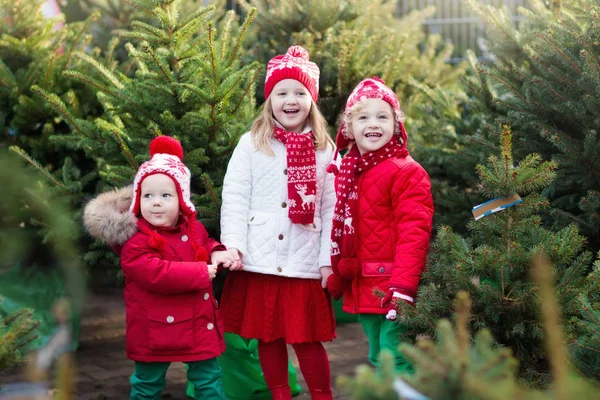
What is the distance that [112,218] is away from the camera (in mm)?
3689

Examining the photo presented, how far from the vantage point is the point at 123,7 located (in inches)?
283

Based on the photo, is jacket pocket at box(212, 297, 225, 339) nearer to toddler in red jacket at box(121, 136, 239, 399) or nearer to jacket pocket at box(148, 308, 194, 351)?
toddler in red jacket at box(121, 136, 239, 399)

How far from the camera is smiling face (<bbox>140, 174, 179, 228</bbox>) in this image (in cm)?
370

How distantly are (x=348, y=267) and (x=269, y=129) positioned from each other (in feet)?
2.99

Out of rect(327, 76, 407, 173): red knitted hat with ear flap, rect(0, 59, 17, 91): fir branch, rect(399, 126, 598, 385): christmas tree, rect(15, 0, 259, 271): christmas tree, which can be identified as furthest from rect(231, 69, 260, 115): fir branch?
rect(0, 59, 17, 91): fir branch

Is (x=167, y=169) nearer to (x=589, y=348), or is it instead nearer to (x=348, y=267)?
(x=348, y=267)

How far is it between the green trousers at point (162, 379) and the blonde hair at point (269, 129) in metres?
1.14

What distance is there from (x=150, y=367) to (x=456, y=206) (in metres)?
2.30

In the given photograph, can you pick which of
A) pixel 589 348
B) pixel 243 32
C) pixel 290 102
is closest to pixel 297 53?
pixel 290 102

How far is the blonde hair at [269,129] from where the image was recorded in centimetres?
402

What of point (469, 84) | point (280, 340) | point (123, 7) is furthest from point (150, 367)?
point (123, 7)

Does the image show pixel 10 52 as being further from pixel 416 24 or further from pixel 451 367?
pixel 451 367

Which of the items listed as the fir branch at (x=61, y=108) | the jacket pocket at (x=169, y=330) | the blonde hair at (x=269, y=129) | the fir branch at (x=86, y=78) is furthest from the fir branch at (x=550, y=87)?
the fir branch at (x=61, y=108)

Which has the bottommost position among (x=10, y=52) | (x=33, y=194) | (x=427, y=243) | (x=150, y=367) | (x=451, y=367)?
(x=150, y=367)
